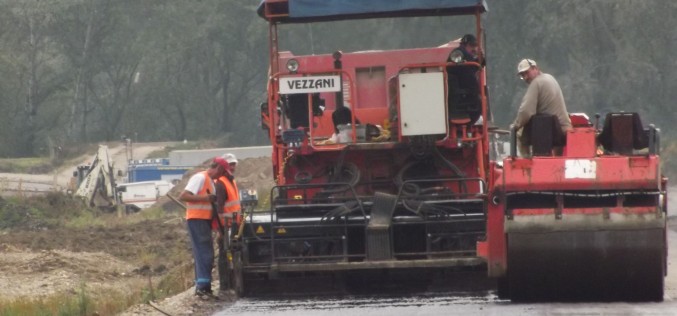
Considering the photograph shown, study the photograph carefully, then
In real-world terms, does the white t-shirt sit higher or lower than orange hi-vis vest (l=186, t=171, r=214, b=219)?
higher

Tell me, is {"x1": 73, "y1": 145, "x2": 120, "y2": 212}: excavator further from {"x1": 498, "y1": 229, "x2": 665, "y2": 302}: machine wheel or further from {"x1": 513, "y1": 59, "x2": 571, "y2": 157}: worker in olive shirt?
{"x1": 498, "y1": 229, "x2": 665, "y2": 302}: machine wheel

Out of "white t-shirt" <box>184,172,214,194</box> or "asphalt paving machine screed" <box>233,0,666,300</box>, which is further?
"white t-shirt" <box>184,172,214,194</box>

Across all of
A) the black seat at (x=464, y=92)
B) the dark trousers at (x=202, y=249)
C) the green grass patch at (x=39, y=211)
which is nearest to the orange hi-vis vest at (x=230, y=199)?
the dark trousers at (x=202, y=249)

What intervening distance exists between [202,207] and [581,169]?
438cm

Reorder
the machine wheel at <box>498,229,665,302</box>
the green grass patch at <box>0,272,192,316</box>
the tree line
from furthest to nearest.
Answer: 1. the tree line
2. the green grass patch at <box>0,272,192,316</box>
3. the machine wheel at <box>498,229,665,302</box>

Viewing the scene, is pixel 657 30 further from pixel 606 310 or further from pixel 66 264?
pixel 606 310

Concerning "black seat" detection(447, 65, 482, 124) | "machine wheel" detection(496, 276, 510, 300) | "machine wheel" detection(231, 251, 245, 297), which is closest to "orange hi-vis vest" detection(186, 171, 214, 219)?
"machine wheel" detection(231, 251, 245, 297)

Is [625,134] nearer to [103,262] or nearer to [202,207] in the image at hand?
[202,207]

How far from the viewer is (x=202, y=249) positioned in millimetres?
13938

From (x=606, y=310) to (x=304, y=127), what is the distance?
4.36 metres

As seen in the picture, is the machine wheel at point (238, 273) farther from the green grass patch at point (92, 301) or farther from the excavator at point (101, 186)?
the excavator at point (101, 186)

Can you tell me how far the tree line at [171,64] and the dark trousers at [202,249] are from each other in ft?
120

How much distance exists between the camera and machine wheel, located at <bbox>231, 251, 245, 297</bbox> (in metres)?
12.8

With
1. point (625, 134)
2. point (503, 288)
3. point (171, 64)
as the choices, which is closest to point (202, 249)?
point (503, 288)
